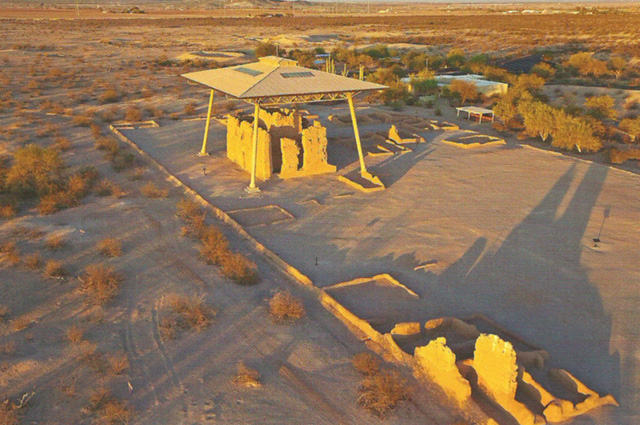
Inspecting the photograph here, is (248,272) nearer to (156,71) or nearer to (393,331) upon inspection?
(393,331)

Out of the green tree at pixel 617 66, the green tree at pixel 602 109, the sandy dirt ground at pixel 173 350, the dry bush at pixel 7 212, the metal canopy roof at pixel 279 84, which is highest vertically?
the metal canopy roof at pixel 279 84

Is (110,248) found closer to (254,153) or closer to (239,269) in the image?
(239,269)

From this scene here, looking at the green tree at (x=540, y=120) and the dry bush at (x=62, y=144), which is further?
the green tree at (x=540, y=120)

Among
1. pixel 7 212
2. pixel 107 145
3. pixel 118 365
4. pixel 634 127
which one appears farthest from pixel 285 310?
pixel 634 127

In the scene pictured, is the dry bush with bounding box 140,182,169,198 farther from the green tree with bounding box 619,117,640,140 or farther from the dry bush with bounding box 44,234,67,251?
the green tree with bounding box 619,117,640,140

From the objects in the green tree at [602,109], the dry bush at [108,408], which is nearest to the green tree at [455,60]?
the green tree at [602,109]

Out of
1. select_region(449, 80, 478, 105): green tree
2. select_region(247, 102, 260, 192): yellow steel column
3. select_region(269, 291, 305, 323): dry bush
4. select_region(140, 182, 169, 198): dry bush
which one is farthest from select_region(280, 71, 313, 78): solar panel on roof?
select_region(449, 80, 478, 105): green tree

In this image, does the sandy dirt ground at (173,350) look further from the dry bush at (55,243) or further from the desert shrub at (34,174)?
the desert shrub at (34,174)
